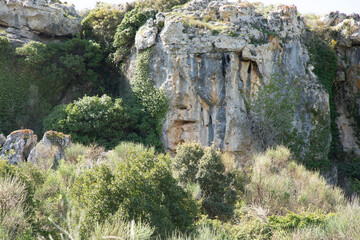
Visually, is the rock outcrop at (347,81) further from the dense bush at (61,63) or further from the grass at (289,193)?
the dense bush at (61,63)

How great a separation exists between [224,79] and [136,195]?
37.6 feet

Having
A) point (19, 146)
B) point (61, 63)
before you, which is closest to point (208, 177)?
point (19, 146)

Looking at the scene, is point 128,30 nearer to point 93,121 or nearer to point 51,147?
point 93,121

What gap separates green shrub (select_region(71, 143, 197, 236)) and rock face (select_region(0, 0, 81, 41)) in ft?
49.3

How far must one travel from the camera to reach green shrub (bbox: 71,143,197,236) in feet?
20.2

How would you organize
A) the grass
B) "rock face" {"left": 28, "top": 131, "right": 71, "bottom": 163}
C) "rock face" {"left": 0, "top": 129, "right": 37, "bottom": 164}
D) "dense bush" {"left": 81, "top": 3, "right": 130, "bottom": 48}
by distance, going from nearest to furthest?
the grass
"rock face" {"left": 28, "top": 131, "right": 71, "bottom": 163}
"rock face" {"left": 0, "top": 129, "right": 37, "bottom": 164}
"dense bush" {"left": 81, "top": 3, "right": 130, "bottom": 48}

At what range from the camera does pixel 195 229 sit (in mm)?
7145

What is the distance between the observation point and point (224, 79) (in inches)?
658

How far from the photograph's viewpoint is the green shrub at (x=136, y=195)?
6164mm

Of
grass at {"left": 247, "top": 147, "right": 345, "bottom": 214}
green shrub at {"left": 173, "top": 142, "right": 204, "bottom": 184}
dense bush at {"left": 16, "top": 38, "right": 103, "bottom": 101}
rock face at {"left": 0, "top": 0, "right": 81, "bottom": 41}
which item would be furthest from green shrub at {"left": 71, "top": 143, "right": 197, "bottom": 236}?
rock face at {"left": 0, "top": 0, "right": 81, "bottom": 41}

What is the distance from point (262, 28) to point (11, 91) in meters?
14.9

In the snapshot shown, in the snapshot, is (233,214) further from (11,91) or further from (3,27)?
(3,27)

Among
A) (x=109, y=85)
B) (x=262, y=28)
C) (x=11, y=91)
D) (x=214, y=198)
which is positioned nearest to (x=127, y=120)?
(x=109, y=85)

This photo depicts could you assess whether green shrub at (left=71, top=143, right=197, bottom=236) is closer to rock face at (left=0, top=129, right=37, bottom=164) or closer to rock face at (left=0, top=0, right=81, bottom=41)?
rock face at (left=0, top=129, right=37, bottom=164)
